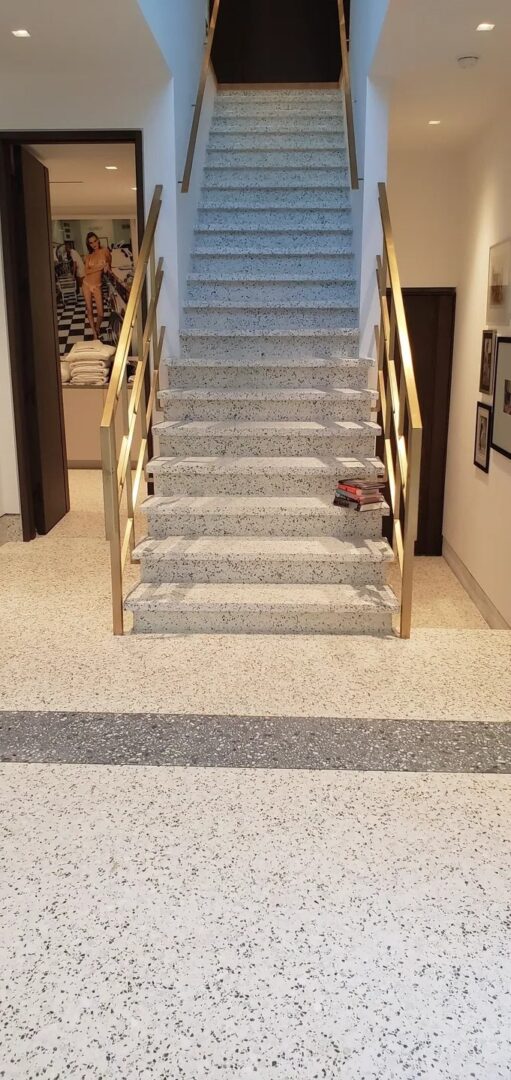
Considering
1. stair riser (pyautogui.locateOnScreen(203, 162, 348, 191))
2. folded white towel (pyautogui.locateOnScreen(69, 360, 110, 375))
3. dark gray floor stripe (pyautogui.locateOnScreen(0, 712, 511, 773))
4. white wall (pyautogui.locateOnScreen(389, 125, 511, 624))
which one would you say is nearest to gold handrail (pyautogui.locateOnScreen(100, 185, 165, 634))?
dark gray floor stripe (pyautogui.locateOnScreen(0, 712, 511, 773))

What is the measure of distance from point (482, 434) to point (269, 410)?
1672 millimetres

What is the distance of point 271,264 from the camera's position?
5301 mm

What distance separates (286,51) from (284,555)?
19.4ft

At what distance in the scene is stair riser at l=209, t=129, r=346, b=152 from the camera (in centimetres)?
581

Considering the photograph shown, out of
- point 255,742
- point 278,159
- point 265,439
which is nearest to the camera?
point 255,742

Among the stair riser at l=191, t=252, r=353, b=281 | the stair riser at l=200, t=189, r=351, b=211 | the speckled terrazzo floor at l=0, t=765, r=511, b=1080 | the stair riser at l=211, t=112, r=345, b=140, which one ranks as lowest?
the speckled terrazzo floor at l=0, t=765, r=511, b=1080

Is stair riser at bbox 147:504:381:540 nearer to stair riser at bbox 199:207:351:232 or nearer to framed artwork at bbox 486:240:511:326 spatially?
framed artwork at bbox 486:240:511:326

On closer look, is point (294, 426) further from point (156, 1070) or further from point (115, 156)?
point (156, 1070)

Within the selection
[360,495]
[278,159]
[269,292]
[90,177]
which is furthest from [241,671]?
[90,177]

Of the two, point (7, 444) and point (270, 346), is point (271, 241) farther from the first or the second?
point (7, 444)

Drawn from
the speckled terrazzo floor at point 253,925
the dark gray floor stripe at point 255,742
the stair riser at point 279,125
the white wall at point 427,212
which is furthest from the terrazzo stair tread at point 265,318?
the speckled terrazzo floor at point 253,925

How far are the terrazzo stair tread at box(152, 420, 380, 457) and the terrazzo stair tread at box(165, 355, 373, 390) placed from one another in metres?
0.43

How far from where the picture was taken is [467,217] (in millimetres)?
Answer: 5906

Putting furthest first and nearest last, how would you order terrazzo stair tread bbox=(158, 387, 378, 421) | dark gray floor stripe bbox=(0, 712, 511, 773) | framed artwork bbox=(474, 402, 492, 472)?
framed artwork bbox=(474, 402, 492, 472)
terrazzo stair tread bbox=(158, 387, 378, 421)
dark gray floor stripe bbox=(0, 712, 511, 773)
